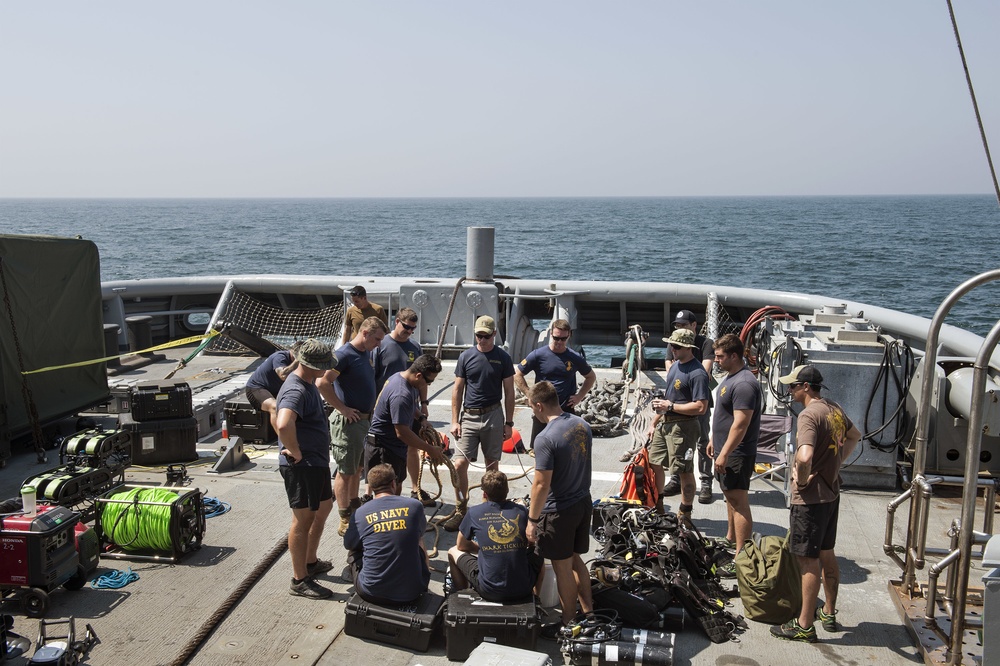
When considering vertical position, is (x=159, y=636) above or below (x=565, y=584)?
below

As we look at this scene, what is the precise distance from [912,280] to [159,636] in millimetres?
45341

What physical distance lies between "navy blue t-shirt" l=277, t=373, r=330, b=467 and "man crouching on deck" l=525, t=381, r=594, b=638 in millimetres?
1497

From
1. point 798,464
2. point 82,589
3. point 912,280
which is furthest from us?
point 912,280

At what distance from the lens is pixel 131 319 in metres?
13.1

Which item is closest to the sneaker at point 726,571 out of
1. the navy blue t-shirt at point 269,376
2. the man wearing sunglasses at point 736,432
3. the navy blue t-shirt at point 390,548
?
the man wearing sunglasses at point 736,432

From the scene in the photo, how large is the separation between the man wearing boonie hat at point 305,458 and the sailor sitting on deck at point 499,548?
1.10m

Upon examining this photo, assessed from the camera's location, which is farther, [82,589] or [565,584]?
[82,589]

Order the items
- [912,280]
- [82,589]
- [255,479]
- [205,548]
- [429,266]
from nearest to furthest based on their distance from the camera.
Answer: [82,589] < [205,548] < [255,479] < [912,280] < [429,266]

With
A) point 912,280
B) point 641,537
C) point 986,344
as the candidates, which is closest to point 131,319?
point 641,537

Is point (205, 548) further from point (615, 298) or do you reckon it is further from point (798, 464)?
point (615, 298)

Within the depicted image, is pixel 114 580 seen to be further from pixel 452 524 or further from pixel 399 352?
pixel 399 352

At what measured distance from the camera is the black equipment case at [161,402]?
8.16 meters

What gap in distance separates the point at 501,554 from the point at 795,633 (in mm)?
1807

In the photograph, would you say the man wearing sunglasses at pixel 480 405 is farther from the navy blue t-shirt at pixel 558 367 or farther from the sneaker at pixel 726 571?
the sneaker at pixel 726 571
